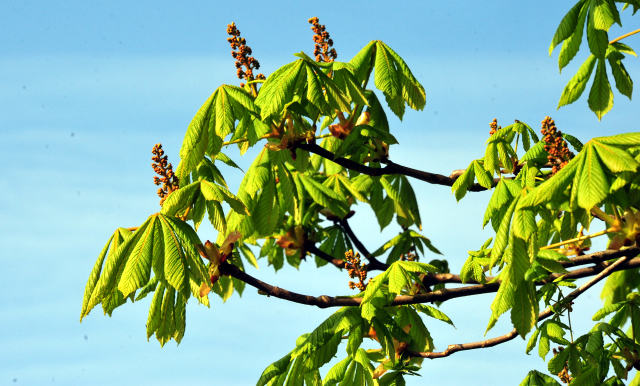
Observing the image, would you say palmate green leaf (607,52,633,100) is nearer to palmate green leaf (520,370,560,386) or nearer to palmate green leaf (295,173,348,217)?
palmate green leaf (520,370,560,386)

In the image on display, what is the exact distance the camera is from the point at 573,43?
422 centimetres

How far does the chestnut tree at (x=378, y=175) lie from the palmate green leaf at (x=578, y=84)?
10 millimetres

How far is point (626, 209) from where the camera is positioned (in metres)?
3.59

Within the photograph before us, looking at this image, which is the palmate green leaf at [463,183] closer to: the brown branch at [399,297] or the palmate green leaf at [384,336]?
the brown branch at [399,297]

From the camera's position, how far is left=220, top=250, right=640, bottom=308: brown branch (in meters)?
3.77

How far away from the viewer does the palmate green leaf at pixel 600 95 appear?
471cm

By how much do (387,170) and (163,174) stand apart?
5.28 feet

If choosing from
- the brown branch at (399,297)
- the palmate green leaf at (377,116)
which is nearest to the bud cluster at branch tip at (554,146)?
the brown branch at (399,297)

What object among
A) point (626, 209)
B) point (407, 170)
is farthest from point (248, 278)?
point (626, 209)

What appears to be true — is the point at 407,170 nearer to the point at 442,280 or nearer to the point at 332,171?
the point at 442,280

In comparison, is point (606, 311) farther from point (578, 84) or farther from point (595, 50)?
point (595, 50)

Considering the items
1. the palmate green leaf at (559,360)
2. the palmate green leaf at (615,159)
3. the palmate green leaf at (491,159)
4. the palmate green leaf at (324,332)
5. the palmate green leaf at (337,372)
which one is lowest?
the palmate green leaf at (559,360)

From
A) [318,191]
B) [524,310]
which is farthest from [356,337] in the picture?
[318,191]

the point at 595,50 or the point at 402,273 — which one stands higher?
the point at 595,50
